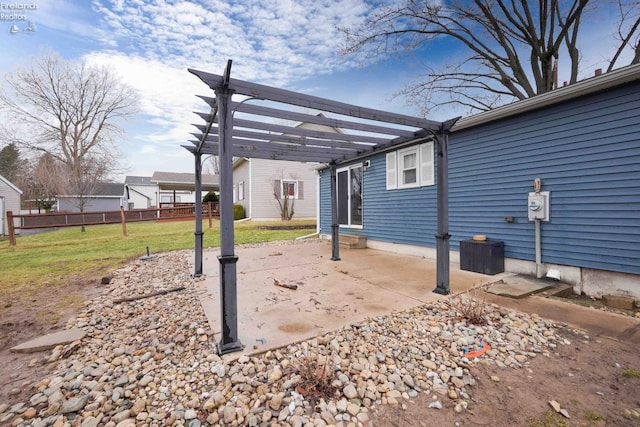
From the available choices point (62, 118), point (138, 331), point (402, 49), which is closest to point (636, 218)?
point (138, 331)

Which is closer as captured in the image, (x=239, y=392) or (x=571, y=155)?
(x=239, y=392)

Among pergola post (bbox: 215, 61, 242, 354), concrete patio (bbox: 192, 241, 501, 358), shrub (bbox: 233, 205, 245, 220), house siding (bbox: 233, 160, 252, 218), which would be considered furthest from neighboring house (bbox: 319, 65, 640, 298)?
shrub (bbox: 233, 205, 245, 220)

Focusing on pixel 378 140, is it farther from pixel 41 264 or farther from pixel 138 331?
pixel 41 264

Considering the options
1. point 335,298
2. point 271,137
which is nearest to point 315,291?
point 335,298

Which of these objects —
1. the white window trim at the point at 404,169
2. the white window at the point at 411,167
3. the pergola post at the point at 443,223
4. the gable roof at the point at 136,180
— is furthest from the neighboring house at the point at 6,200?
the pergola post at the point at 443,223

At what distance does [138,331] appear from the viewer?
286 centimetres

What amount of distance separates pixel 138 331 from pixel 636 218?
6.14 m

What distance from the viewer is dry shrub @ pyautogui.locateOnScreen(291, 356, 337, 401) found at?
6.00 ft

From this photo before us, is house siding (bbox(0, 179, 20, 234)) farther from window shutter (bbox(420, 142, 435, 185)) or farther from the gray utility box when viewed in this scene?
the gray utility box

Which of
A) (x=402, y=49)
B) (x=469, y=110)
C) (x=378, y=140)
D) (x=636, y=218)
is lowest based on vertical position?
(x=636, y=218)

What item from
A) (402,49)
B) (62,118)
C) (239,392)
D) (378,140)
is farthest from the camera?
(62,118)

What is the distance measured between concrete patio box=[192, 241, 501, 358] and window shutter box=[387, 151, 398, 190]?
184cm

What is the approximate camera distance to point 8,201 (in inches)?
611
